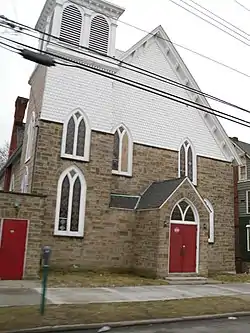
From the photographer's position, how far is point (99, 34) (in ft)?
71.5

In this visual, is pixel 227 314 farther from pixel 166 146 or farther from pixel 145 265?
pixel 166 146

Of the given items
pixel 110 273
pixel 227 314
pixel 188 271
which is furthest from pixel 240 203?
pixel 227 314

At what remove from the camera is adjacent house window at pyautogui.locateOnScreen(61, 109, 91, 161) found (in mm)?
19469

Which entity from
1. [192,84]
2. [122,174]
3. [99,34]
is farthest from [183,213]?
[99,34]

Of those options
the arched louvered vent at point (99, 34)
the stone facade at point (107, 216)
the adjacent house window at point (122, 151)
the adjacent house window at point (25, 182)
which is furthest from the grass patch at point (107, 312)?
the arched louvered vent at point (99, 34)

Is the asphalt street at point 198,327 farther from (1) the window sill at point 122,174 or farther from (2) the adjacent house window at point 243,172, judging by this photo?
(2) the adjacent house window at point 243,172

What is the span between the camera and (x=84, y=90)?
20641 millimetres

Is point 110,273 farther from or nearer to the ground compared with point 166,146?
nearer to the ground

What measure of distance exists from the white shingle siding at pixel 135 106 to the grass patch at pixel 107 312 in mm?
11319

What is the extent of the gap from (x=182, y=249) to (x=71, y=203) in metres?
5.94

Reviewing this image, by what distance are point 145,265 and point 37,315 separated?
10745 mm

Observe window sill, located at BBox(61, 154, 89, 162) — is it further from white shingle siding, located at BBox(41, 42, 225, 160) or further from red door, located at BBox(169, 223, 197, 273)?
red door, located at BBox(169, 223, 197, 273)

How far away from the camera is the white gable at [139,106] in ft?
65.5

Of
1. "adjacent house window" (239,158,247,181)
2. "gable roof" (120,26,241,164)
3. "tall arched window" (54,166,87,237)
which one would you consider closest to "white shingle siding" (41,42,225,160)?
"gable roof" (120,26,241,164)
